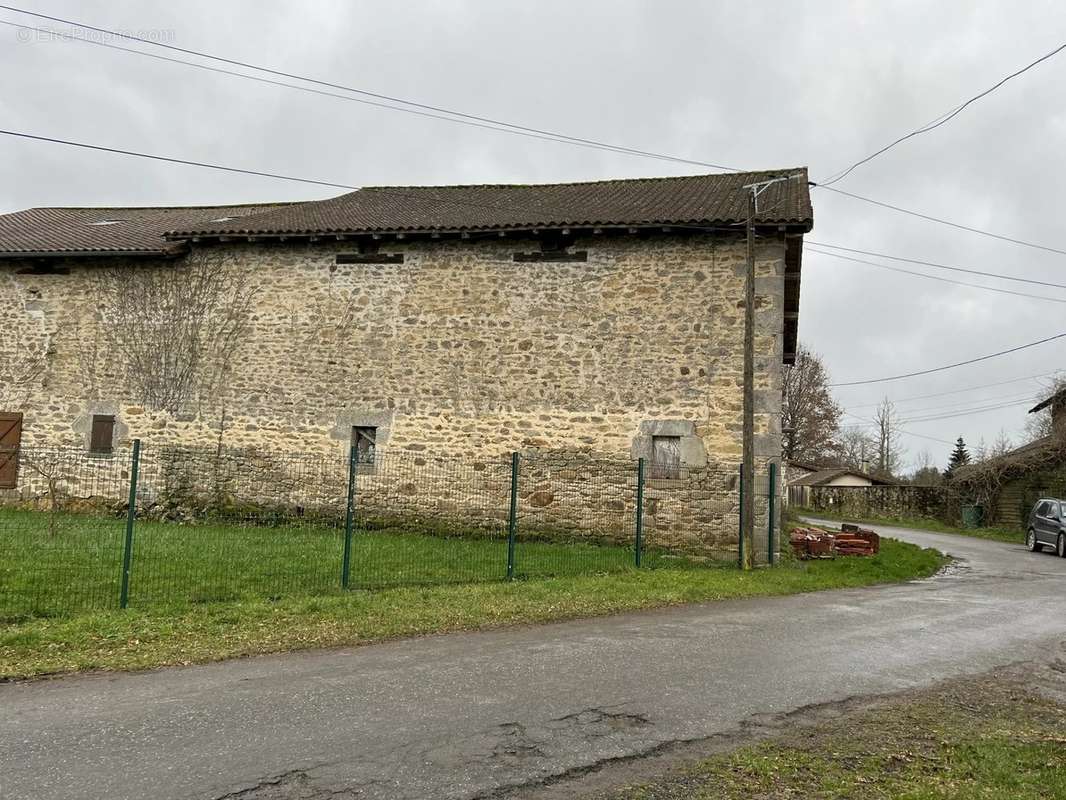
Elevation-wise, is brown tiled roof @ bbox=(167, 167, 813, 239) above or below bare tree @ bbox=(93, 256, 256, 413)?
above

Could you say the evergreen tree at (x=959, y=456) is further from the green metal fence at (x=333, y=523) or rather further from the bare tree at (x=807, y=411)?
the green metal fence at (x=333, y=523)

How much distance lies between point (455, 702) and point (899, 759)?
2.68 m

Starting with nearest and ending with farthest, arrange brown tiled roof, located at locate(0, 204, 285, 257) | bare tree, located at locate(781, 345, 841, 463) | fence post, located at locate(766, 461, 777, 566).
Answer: fence post, located at locate(766, 461, 777, 566), brown tiled roof, located at locate(0, 204, 285, 257), bare tree, located at locate(781, 345, 841, 463)

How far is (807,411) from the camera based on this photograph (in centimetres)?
4156

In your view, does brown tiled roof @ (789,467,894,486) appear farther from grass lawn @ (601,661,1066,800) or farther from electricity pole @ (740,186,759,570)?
grass lawn @ (601,661,1066,800)

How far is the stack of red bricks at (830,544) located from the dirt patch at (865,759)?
9354 millimetres

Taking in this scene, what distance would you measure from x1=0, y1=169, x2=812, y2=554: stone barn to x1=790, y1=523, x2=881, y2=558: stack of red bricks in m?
2.60

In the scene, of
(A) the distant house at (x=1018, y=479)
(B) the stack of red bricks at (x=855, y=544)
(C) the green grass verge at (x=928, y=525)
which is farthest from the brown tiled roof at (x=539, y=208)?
(A) the distant house at (x=1018, y=479)

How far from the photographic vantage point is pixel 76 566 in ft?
29.8

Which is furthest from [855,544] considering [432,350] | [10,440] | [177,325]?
[10,440]

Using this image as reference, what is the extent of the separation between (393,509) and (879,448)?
190ft

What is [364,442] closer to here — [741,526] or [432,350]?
[432,350]

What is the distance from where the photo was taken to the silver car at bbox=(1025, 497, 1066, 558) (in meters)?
19.6

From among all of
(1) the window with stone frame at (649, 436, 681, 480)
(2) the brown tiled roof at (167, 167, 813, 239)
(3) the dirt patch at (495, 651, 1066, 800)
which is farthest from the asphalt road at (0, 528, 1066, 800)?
(2) the brown tiled roof at (167, 167, 813, 239)
